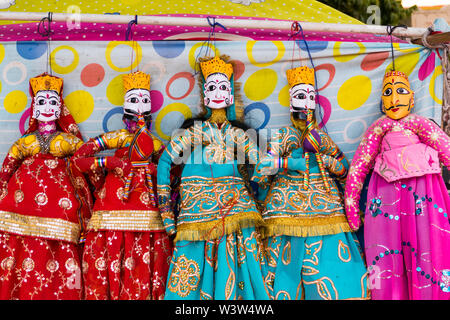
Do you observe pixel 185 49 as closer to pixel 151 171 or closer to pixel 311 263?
pixel 151 171

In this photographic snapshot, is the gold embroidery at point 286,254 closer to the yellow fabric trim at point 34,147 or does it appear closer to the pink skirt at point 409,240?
the pink skirt at point 409,240

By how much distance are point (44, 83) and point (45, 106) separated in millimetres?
→ 141

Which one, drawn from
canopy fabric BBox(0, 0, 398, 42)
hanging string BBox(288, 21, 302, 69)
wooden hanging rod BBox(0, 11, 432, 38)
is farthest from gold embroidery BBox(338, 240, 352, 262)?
canopy fabric BBox(0, 0, 398, 42)

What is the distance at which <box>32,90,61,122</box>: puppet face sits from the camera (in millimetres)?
2598

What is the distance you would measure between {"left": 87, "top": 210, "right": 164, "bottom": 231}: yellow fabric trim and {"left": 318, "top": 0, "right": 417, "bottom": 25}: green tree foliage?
3381 mm

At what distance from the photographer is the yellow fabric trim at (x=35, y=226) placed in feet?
7.95

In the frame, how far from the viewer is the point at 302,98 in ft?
8.65

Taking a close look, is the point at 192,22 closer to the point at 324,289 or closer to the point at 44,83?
the point at 44,83

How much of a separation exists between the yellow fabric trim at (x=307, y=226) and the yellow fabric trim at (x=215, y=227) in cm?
13

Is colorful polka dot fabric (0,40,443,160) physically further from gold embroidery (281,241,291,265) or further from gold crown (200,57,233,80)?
gold embroidery (281,241,291,265)

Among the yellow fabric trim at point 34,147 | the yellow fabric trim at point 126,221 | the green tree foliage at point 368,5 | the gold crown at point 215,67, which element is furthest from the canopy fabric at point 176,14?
the green tree foliage at point 368,5

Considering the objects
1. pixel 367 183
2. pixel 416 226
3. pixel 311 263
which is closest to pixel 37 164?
pixel 311 263

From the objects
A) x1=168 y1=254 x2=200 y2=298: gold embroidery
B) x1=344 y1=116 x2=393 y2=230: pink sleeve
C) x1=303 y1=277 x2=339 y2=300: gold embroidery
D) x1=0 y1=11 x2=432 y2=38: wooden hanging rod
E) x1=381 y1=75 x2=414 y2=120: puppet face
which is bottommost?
x1=303 y1=277 x2=339 y2=300: gold embroidery

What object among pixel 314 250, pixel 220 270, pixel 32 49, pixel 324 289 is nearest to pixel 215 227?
pixel 220 270
